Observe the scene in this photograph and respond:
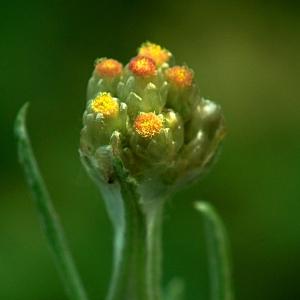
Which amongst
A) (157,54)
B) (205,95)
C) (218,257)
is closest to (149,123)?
(157,54)

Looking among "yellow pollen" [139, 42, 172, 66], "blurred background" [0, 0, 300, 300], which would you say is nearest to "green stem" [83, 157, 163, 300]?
"yellow pollen" [139, 42, 172, 66]

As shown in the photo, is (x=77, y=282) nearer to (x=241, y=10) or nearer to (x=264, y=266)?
(x=264, y=266)

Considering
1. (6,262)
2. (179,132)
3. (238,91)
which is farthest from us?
(238,91)

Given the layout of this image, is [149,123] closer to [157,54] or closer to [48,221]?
[157,54]

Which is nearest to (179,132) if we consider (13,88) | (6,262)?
(6,262)

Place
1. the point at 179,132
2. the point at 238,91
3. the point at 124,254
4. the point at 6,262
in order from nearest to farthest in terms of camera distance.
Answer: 1. the point at 179,132
2. the point at 124,254
3. the point at 6,262
4. the point at 238,91
